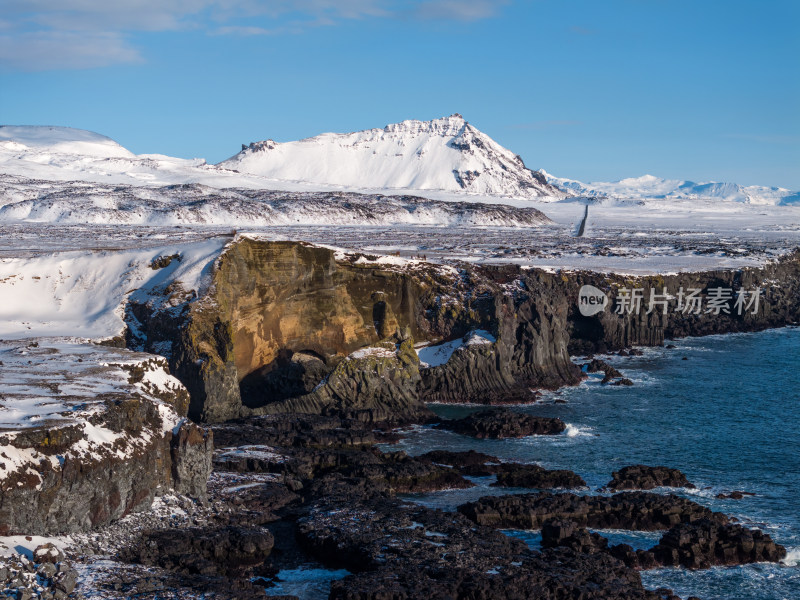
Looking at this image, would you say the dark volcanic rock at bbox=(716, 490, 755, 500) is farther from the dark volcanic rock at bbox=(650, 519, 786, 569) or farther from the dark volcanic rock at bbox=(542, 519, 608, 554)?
the dark volcanic rock at bbox=(542, 519, 608, 554)

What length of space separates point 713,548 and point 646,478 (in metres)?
6.95

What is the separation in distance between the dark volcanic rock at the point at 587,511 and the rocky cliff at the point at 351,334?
52.0 feet

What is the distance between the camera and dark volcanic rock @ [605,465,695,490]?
35.6 m

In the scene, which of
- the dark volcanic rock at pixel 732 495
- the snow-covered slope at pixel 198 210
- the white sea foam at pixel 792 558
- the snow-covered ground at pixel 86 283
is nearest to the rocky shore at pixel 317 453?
the white sea foam at pixel 792 558

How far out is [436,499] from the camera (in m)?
34.4

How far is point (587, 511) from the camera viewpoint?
31.9m

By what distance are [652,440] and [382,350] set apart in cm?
1550

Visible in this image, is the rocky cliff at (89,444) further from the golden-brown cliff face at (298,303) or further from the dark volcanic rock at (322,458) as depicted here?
the golden-brown cliff face at (298,303)

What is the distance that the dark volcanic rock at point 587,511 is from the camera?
31328 millimetres

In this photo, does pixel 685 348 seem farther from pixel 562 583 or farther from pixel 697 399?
pixel 562 583

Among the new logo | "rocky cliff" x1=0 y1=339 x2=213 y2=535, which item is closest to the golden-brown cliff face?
"rocky cliff" x1=0 y1=339 x2=213 y2=535

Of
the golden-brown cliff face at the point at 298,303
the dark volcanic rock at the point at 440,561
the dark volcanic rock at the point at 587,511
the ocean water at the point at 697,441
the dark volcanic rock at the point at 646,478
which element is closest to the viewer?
the dark volcanic rock at the point at 440,561

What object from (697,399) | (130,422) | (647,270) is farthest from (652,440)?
(647,270)

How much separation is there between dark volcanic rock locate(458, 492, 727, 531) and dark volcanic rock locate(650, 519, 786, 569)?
1.75 m
